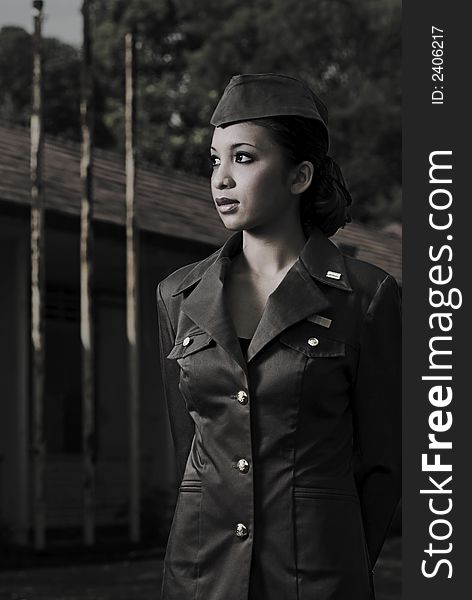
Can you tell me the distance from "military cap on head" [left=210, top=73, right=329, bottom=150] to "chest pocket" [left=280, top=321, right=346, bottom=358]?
0.41 meters

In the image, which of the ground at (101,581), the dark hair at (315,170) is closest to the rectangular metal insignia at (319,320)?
the dark hair at (315,170)

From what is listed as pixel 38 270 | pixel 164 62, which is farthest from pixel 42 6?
pixel 164 62

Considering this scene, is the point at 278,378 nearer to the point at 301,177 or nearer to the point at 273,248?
the point at 273,248

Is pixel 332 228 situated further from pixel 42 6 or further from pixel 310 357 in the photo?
pixel 42 6

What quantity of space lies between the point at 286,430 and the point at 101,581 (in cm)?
920

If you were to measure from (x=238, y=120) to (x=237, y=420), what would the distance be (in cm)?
58

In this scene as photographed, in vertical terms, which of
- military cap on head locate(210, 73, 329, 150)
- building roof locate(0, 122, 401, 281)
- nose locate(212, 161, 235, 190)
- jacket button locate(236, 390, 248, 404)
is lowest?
jacket button locate(236, 390, 248, 404)

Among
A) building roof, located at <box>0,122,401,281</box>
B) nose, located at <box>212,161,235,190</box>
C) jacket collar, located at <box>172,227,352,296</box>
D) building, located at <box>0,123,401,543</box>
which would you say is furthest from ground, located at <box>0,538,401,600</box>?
nose, located at <box>212,161,235,190</box>

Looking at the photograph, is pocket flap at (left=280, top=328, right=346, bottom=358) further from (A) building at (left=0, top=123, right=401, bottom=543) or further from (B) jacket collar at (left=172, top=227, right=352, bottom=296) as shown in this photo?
(A) building at (left=0, top=123, right=401, bottom=543)

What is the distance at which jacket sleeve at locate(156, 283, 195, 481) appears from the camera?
3182mm

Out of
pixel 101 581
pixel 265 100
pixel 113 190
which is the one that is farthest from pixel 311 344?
pixel 113 190

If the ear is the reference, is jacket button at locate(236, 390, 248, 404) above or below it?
below

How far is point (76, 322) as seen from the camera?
17.0 metres

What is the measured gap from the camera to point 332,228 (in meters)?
3.06
